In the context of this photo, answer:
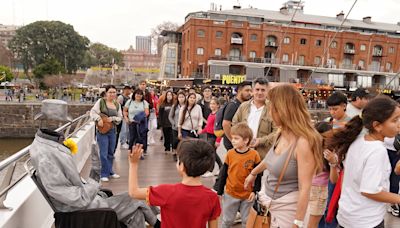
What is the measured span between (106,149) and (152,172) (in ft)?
3.97

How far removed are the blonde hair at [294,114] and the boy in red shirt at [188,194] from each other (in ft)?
1.72

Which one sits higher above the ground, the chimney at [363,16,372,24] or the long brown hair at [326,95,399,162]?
the chimney at [363,16,372,24]

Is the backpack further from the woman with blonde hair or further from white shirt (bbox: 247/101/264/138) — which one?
the woman with blonde hair

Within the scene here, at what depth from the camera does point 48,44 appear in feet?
167

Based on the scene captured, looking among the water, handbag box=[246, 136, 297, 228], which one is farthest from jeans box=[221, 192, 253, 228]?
the water

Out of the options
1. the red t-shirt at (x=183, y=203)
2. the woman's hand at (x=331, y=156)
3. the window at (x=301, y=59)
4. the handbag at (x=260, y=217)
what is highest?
the window at (x=301, y=59)

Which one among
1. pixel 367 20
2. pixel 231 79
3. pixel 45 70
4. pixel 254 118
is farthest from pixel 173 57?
pixel 254 118

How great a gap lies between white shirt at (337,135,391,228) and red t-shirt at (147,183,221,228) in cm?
90

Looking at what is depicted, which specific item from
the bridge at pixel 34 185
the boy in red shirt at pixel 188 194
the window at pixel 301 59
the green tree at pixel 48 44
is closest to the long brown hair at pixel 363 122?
the boy in red shirt at pixel 188 194

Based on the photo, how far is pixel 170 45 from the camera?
1897 inches

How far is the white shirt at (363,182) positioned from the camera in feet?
5.85

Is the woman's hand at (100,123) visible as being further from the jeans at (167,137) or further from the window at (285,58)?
the window at (285,58)

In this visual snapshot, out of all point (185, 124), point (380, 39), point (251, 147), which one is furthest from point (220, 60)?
point (251, 147)

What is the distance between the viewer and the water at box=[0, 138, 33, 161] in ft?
73.0
